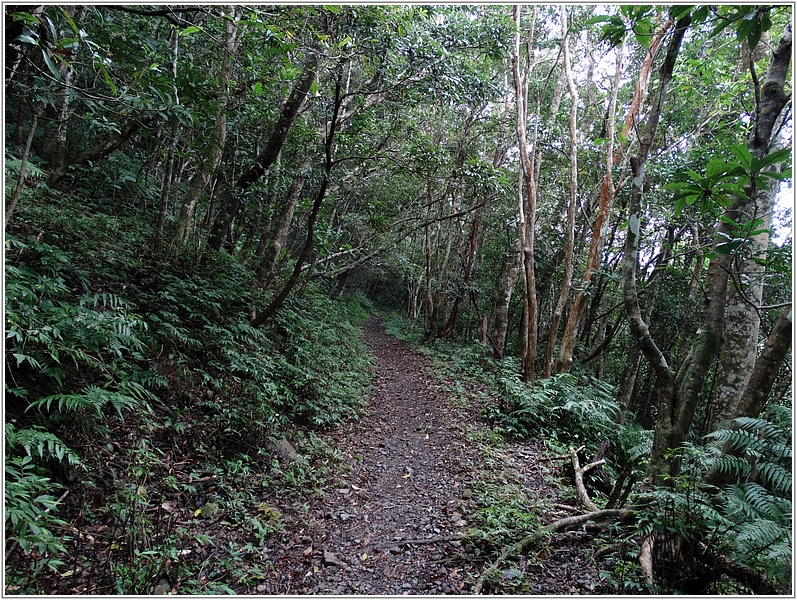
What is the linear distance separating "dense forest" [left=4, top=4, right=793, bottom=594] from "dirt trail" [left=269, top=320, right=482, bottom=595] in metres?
0.37

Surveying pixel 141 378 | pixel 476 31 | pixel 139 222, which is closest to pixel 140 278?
pixel 141 378

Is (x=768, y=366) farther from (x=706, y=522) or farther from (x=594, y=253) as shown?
(x=594, y=253)

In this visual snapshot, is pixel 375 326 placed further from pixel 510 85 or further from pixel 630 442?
pixel 630 442

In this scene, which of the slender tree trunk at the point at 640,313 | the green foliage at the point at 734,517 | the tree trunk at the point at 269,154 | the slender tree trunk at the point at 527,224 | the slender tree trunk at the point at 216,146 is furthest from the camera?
the slender tree trunk at the point at 527,224

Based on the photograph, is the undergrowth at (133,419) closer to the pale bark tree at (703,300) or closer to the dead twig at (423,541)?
the dead twig at (423,541)

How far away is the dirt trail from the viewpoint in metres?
3.64

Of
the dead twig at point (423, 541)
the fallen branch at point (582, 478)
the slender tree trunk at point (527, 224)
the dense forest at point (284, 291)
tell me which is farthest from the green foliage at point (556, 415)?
the dead twig at point (423, 541)

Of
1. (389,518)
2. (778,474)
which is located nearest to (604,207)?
(778,474)

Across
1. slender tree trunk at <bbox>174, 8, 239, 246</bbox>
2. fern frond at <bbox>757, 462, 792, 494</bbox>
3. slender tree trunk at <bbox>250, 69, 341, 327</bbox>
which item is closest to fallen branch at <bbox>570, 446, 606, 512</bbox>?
fern frond at <bbox>757, 462, 792, 494</bbox>

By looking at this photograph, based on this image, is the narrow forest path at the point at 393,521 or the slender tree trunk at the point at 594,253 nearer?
the narrow forest path at the point at 393,521

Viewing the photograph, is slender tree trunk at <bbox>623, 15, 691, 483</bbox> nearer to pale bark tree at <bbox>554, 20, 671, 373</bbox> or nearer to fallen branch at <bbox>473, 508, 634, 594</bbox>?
fallen branch at <bbox>473, 508, 634, 594</bbox>

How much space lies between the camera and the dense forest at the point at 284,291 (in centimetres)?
295

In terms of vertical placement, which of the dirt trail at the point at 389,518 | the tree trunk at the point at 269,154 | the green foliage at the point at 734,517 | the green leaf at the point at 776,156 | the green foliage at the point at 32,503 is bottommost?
the dirt trail at the point at 389,518

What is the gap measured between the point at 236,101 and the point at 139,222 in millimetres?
3392
